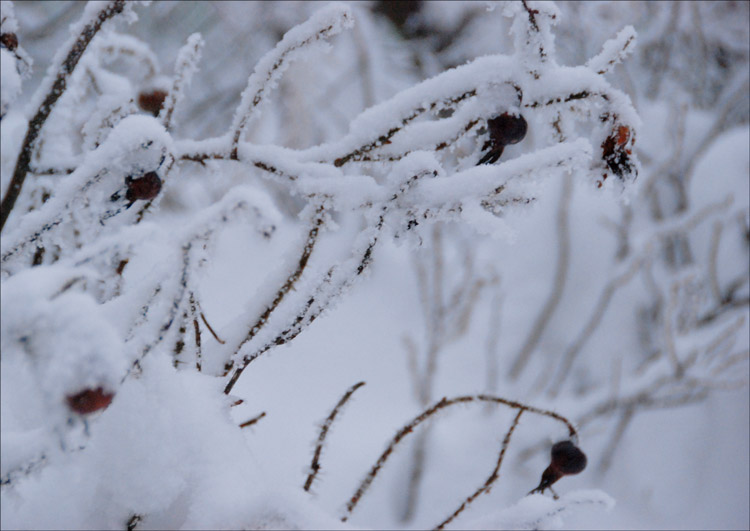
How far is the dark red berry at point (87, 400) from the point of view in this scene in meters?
0.23

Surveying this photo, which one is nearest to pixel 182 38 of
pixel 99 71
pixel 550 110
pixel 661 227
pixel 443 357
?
pixel 443 357

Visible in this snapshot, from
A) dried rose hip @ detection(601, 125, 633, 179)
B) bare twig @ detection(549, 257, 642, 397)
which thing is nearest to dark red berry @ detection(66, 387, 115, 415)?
dried rose hip @ detection(601, 125, 633, 179)

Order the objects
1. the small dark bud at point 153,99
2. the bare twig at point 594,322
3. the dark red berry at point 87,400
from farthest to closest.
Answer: the bare twig at point 594,322 < the small dark bud at point 153,99 < the dark red berry at point 87,400

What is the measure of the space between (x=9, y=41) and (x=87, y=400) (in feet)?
0.96

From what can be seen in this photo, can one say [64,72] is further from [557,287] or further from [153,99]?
[557,287]

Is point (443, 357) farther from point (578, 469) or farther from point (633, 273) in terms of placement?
point (578, 469)

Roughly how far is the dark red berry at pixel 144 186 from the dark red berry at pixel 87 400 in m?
0.16

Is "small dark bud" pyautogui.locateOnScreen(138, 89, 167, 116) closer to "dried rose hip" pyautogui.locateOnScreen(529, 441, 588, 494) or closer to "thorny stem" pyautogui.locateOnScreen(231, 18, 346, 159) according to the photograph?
"thorny stem" pyautogui.locateOnScreen(231, 18, 346, 159)

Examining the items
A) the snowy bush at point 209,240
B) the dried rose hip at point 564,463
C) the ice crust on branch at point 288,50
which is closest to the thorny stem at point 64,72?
the snowy bush at point 209,240

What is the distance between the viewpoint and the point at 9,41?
14.6 inches

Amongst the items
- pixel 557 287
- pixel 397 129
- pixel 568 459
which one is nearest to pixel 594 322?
pixel 557 287

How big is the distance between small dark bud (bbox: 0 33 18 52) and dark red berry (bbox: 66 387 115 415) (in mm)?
281

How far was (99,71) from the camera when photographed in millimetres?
577

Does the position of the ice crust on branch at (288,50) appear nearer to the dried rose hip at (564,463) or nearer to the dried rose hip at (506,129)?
the dried rose hip at (506,129)
